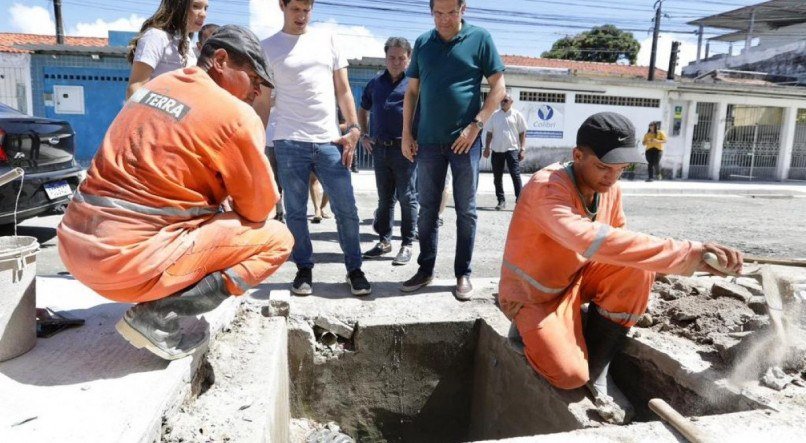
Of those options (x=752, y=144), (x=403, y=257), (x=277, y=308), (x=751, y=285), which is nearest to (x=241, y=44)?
(x=277, y=308)

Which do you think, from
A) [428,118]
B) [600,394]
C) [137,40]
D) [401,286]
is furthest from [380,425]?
[137,40]

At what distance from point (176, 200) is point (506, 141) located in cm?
792

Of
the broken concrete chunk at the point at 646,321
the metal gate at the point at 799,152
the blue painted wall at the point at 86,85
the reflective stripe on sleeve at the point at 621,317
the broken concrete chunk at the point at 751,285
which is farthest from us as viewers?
the metal gate at the point at 799,152

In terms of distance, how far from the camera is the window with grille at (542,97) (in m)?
17.7

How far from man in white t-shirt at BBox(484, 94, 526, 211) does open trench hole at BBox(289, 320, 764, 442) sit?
6225 mm

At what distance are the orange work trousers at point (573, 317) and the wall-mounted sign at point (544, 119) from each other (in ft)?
51.2

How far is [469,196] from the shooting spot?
3678mm

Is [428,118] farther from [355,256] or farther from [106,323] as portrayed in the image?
[106,323]

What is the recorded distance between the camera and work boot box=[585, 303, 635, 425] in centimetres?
271

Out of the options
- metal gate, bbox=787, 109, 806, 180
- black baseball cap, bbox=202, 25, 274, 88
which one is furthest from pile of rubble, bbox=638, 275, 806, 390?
metal gate, bbox=787, 109, 806, 180

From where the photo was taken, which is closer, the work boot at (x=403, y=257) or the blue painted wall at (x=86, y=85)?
the work boot at (x=403, y=257)

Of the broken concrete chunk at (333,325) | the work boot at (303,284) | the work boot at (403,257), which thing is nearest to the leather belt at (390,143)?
the work boot at (403,257)

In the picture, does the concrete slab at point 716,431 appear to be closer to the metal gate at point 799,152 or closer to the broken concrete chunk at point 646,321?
the broken concrete chunk at point 646,321

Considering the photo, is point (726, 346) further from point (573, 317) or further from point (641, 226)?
point (641, 226)
